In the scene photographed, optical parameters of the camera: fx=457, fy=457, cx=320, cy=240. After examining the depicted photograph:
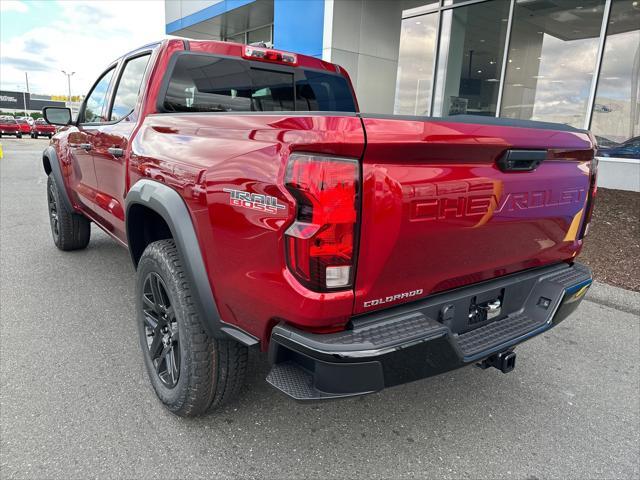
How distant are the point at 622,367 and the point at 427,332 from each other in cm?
229

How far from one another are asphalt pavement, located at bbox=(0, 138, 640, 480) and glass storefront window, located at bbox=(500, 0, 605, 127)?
7402mm

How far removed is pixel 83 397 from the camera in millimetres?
2533

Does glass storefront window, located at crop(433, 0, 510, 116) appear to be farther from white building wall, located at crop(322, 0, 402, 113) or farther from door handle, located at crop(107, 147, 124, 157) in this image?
door handle, located at crop(107, 147, 124, 157)

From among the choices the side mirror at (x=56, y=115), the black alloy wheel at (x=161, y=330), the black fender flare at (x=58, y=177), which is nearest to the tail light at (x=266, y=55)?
the black alloy wheel at (x=161, y=330)

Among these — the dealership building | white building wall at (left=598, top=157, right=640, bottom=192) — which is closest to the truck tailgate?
white building wall at (left=598, top=157, right=640, bottom=192)

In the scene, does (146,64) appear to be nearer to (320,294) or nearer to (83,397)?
(83,397)

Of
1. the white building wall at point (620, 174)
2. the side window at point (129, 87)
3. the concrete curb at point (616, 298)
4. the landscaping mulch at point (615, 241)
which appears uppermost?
the side window at point (129, 87)

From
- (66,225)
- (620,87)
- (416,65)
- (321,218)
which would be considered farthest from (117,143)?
(416,65)

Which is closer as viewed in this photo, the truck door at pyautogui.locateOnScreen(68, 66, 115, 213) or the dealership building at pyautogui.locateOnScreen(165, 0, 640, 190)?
the truck door at pyautogui.locateOnScreen(68, 66, 115, 213)

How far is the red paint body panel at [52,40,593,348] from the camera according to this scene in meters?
1.59

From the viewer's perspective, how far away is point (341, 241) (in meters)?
1.57

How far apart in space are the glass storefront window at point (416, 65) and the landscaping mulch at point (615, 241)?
533 cm

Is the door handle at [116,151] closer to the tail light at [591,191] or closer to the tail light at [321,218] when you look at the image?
the tail light at [321,218]

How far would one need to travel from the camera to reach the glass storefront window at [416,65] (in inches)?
449
